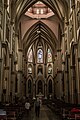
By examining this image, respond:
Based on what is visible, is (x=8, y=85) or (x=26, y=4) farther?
(x=26, y=4)

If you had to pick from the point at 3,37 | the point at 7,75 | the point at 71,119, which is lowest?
the point at 71,119

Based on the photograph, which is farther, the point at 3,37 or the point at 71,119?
the point at 3,37

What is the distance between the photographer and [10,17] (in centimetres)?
3591

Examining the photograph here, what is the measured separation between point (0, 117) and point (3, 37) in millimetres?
16525

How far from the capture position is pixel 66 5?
37750mm

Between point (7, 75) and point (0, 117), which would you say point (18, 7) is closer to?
point (7, 75)

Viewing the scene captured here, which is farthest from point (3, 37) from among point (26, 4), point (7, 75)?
point (26, 4)

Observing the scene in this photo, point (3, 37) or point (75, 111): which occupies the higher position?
point (3, 37)

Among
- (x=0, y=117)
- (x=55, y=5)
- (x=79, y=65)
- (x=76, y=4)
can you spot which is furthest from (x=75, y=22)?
(x=0, y=117)

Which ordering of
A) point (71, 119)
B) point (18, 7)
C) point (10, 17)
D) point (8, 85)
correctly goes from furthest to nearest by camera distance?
point (18, 7) < point (10, 17) < point (8, 85) < point (71, 119)

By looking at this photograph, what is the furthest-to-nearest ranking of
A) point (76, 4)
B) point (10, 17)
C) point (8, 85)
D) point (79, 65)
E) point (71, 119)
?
point (10, 17) → point (8, 85) → point (76, 4) → point (79, 65) → point (71, 119)

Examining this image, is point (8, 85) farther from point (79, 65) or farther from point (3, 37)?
point (79, 65)

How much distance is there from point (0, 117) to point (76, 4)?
21.6m

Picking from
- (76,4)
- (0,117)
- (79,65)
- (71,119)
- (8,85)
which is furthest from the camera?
(8,85)
